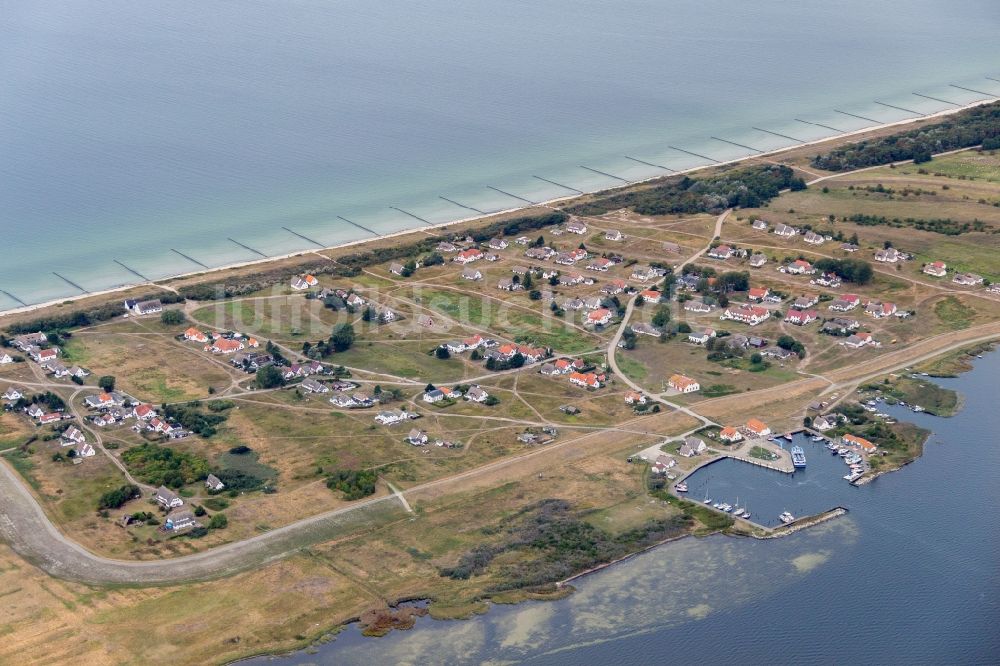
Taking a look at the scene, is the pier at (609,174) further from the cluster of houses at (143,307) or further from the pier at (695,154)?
the cluster of houses at (143,307)

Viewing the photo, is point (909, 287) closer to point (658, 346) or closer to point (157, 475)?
point (658, 346)

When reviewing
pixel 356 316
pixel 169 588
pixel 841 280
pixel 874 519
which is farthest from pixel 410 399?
pixel 841 280

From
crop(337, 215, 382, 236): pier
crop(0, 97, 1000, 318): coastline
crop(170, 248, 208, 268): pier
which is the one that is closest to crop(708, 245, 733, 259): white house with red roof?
crop(0, 97, 1000, 318): coastline

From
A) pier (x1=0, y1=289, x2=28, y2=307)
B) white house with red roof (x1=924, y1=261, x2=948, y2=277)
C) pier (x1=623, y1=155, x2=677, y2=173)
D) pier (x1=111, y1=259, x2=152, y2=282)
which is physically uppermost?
white house with red roof (x1=924, y1=261, x2=948, y2=277)

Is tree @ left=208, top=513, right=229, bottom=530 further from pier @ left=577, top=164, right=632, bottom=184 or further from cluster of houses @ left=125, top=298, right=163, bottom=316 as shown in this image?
pier @ left=577, top=164, right=632, bottom=184

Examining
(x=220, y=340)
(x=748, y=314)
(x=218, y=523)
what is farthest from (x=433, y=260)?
(x=218, y=523)
